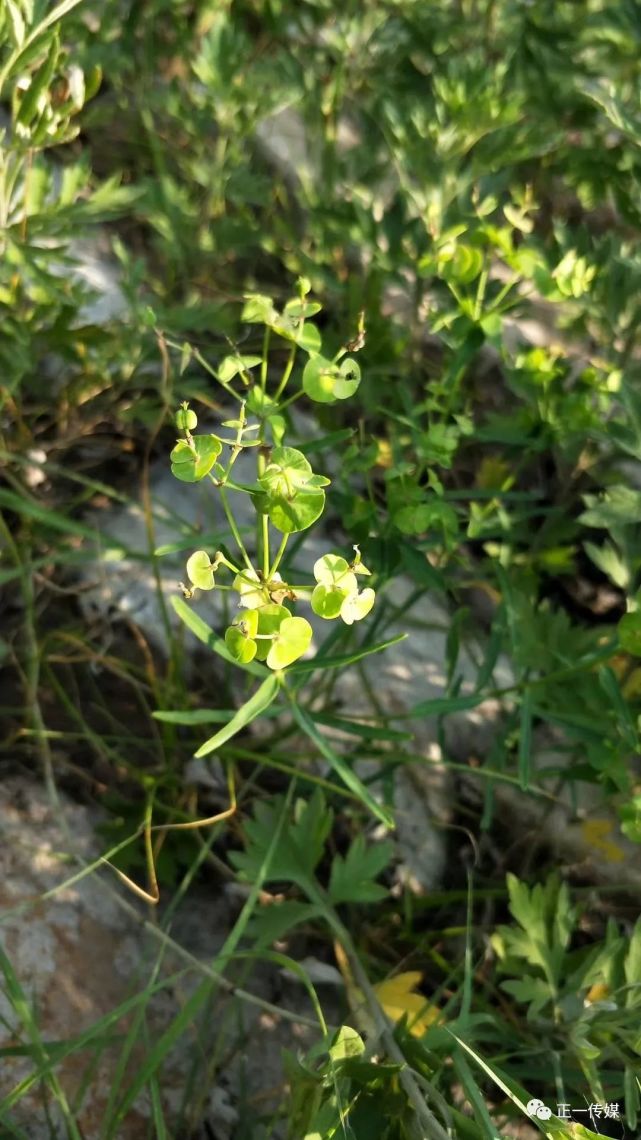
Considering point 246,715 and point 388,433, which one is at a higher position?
point 246,715

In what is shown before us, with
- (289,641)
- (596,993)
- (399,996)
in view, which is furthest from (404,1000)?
(289,641)

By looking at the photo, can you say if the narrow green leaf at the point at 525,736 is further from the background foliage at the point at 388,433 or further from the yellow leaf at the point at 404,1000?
the yellow leaf at the point at 404,1000

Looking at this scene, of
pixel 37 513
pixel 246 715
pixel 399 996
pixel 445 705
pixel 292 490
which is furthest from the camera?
pixel 37 513

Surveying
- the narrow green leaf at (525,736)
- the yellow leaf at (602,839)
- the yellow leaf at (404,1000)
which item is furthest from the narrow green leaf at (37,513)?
the yellow leaf at (602,839)

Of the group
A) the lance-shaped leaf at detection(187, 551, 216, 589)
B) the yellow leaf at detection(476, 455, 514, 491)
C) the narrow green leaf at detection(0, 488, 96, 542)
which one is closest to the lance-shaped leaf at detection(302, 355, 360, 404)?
the lance-shaped leaf at detection(187, 551, 216, 589)

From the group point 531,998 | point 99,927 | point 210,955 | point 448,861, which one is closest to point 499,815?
point 448,861

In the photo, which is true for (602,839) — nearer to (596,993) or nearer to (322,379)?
(596,993)

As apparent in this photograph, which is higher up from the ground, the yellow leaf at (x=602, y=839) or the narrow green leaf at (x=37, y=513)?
the narrow green leaf at (x=37, y=513)

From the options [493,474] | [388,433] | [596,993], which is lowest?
[596,993]
